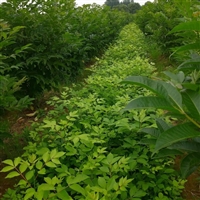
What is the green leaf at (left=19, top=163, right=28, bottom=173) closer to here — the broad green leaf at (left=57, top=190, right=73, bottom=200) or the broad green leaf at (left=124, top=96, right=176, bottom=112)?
the broad green leaf at (left=57, top=190, right=73, bottom=200)

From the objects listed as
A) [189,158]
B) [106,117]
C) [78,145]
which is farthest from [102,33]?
[189,158]

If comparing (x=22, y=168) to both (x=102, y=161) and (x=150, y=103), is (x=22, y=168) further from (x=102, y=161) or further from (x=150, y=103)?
(x=150, y=103)

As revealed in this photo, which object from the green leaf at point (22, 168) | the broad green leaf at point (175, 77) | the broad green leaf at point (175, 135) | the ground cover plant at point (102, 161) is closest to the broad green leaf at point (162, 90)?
the broad green leaf at point (175, 135)

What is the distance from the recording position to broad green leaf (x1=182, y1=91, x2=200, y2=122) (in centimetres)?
108

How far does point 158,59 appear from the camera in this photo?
8992mm

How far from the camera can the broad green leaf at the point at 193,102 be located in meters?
1.08

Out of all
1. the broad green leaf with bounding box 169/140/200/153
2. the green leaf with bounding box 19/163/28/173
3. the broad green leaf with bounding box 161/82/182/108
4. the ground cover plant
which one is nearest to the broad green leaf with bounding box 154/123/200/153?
the broad green leaf with bounding box 161/82/182/108

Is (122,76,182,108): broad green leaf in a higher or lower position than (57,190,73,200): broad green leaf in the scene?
higher

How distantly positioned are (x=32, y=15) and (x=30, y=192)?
10.4 ft

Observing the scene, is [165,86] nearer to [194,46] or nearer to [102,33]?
[194,46]

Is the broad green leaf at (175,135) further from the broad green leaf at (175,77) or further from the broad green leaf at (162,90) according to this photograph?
the broad green leaf at (175,77)

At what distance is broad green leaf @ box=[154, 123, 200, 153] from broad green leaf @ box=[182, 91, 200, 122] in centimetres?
6

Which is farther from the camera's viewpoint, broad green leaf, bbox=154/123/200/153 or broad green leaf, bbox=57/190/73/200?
broad green leaf, bbox=57/190/73/200

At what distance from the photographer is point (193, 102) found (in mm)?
1088
